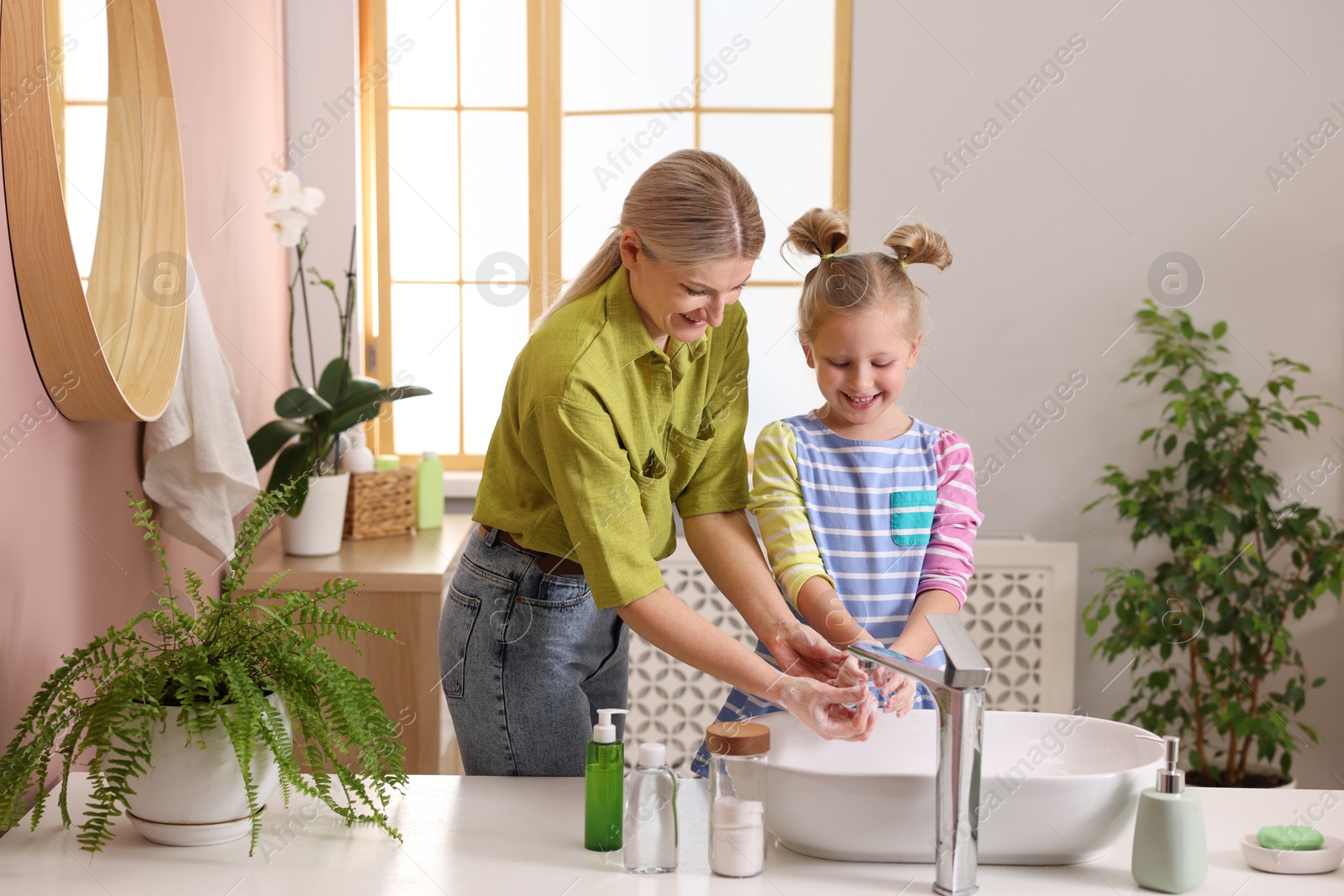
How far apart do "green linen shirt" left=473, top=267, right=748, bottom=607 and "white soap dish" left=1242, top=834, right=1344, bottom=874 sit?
0.61 metres

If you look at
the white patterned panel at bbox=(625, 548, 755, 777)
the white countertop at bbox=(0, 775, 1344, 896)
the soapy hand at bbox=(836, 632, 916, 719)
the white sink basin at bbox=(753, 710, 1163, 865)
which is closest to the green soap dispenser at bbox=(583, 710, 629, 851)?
the white countertop at bbox=(0, 775, 1344, 896)

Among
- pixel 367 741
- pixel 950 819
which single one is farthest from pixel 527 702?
pixel 950 819

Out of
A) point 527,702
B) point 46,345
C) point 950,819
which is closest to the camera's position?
point 950,819

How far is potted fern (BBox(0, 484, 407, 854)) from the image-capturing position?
1.02 m

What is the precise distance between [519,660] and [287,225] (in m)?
1.15

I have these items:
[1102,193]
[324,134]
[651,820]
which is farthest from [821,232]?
[324,134]

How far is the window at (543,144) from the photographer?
2.70 meters

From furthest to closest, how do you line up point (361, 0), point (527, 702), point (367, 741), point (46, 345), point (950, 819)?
point (361, 0) → point (527, 702) → point (46, 345) → point (367, 741) → point (950, 819)

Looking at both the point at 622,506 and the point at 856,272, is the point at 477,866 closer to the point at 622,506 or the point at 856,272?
the point at 622,506

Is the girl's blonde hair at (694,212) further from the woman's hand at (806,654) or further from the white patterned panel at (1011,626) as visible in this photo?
the white patterned panel at (1011,626)

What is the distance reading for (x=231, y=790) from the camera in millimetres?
1072

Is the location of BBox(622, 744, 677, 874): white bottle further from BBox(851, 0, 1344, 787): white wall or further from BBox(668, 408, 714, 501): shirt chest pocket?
BBox(851, 0, 1344, 787): white wall

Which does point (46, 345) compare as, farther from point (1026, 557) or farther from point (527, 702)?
point (1026, 557)

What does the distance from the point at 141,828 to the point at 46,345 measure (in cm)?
52
